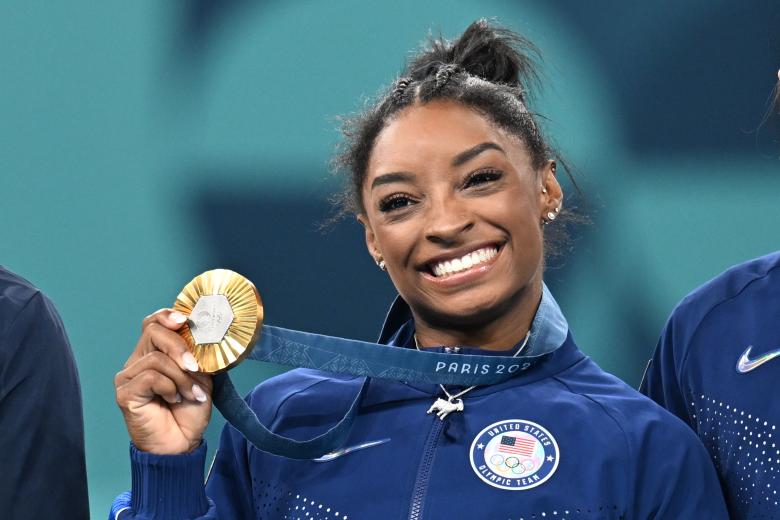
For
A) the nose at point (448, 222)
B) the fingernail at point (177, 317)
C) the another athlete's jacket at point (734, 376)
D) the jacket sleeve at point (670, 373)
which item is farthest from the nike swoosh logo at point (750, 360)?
the fingernail at point (177, 317)

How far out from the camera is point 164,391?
205 cm

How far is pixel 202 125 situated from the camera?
3.60 metres

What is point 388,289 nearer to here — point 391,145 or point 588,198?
point 588,198

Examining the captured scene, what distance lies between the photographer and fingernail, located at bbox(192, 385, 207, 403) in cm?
208

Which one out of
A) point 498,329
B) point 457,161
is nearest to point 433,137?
point 457,161

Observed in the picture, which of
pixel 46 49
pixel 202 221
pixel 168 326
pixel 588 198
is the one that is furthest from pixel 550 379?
pixel 46 49

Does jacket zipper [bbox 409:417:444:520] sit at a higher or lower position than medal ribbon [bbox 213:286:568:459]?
lower

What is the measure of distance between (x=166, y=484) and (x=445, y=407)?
1.52 feet

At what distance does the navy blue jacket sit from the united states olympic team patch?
0.64 m

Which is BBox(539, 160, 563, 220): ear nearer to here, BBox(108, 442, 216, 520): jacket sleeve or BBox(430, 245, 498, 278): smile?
BBox(430, 245, 498, 278): smile

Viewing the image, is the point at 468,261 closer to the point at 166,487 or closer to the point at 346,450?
the point at 346,450

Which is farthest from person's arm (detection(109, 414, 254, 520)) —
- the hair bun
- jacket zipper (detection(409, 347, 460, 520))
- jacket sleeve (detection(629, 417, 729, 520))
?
the hair bun

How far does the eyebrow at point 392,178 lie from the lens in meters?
2.25

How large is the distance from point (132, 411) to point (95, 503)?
A: 1535 mm
